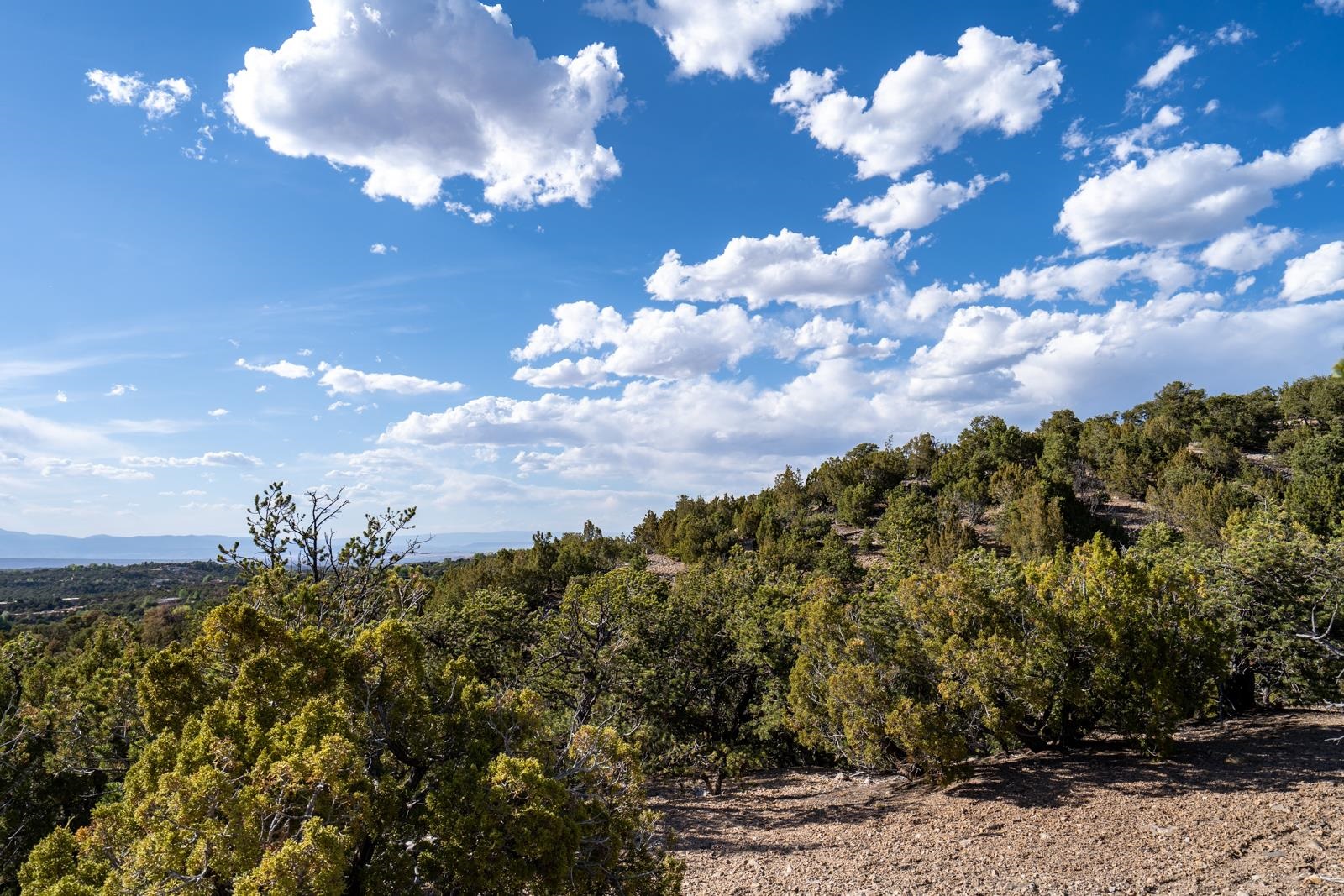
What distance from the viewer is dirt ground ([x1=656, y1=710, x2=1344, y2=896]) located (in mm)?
8539

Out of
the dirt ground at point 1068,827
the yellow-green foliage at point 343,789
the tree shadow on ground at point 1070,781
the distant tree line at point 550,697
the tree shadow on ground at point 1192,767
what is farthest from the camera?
the tree shadow on ground at point 1070,781

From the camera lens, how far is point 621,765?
6887 millimetres

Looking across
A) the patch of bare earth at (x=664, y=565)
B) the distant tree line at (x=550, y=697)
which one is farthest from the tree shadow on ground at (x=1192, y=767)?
the patch of bare earth at (x=664, y=565)

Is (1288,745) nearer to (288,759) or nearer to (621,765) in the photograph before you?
(621,765)

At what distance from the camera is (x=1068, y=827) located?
10.4m

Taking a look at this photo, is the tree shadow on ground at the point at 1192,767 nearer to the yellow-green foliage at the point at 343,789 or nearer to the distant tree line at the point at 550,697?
the distant tree line at the point at 550,697

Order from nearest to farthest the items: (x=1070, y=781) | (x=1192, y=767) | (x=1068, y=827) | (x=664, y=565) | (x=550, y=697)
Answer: (x=1068, y=827) → (x=1192, y=767) → (x=1070, y=781) → (x=550, y=697) → (x=664, y=565)

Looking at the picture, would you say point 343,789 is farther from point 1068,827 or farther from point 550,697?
point 550,697

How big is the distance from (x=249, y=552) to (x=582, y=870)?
8.30 metres

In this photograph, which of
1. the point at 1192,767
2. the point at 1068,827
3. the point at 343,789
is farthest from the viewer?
the point at 1192,767

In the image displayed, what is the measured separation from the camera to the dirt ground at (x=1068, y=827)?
854 cm

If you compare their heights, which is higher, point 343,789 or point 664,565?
point 343,789

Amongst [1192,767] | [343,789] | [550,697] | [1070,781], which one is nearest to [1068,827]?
[1070,781]

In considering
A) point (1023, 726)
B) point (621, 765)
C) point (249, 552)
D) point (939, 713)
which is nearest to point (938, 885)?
point (939, 713)
